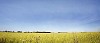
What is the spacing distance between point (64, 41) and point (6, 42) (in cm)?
286

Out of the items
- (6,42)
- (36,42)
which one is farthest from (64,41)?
(6,42)

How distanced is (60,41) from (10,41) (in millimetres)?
2507

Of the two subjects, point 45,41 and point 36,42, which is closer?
point 36,42

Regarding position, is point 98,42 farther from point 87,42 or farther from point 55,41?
point 55,41

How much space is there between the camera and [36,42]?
889 cm

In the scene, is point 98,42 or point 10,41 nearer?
point 10,41

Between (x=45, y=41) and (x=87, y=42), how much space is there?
2.15 m

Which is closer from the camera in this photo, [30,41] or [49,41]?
[30,41]

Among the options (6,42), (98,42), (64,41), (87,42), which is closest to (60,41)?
(64,41)

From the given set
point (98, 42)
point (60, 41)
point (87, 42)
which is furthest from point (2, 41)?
point (98, 42)

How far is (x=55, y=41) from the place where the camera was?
9742 mm

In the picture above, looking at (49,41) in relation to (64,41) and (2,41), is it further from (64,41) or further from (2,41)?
(2,41)

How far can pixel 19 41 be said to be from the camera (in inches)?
368

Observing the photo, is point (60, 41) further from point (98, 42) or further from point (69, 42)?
point (98, 42)
